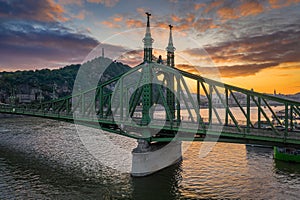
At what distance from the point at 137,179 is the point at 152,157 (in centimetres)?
425

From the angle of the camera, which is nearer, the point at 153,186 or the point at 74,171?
the point at 153,186

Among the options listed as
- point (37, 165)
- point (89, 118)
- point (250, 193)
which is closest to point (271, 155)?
point (250, 193)

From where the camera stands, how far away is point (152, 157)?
38625 millimetres

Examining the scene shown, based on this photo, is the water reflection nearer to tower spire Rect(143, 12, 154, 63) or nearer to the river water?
the river water

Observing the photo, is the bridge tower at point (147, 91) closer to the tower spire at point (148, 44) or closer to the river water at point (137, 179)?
the tower spire at point (148, 44)

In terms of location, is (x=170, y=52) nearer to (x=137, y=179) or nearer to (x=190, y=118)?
(x=190, y=118)

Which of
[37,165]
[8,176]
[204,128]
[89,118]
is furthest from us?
[89,118]

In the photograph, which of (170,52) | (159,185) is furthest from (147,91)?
(159,185)

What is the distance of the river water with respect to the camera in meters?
30.8

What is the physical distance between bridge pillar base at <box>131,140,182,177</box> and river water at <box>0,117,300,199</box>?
3.47 feet

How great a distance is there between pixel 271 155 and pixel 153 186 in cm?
2720

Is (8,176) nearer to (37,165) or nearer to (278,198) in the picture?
(37,165)

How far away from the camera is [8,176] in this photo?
37719mm

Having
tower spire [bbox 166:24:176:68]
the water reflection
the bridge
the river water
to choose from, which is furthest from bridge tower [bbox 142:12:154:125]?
the river water
